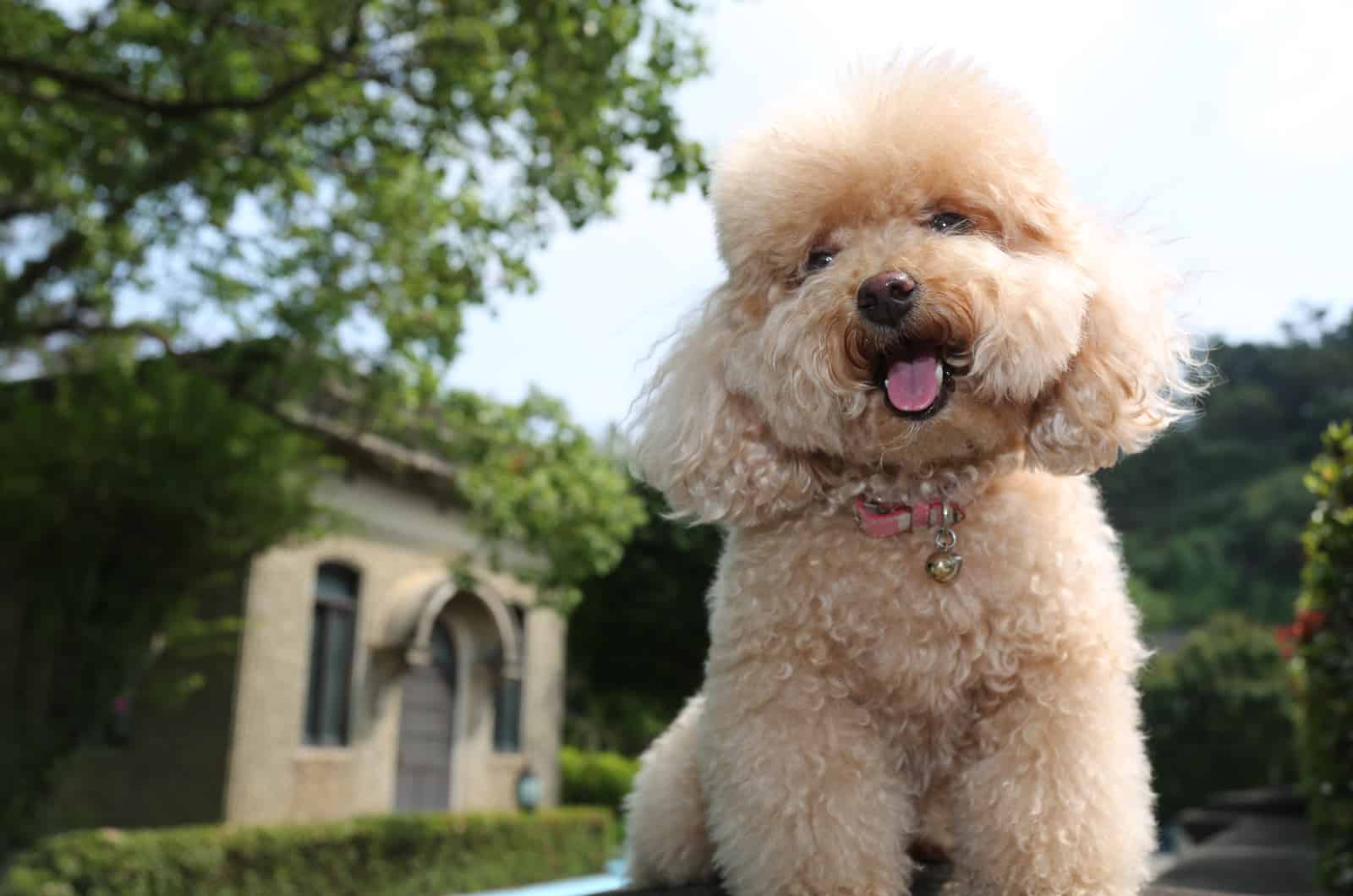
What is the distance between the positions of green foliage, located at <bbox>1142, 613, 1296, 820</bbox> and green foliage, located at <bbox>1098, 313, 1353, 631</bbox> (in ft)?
45.7

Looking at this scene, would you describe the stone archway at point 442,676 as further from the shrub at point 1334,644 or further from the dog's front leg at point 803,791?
the dog's front leg at point 803,791

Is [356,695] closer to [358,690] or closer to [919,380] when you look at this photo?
[358,690]

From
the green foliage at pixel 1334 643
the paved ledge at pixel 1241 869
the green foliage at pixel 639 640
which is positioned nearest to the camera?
the paved ledge at pixel 1241 869

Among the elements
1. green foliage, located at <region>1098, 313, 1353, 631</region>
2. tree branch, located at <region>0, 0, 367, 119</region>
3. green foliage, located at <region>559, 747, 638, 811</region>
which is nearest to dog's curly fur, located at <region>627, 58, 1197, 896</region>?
tree branch, located at <region>0, 0, 367, 119</region>

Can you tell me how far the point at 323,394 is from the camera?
12562 millimetres

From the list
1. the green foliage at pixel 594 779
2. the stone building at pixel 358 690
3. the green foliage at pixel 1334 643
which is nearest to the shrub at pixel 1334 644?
the green foliage at pixel 1334 643

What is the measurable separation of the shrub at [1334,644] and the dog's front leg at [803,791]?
2.83 metres

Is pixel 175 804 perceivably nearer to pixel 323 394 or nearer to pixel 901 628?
pixel 323 394

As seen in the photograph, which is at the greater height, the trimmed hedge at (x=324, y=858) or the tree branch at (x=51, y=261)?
the tree branch at (x=51, y=261)

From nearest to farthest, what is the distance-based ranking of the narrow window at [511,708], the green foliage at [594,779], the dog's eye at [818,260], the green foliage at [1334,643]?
the dog's eye at [818,260] → the green foliage at [1334,643] → the narrow window at [511,708] → the green foliage at [594,779]

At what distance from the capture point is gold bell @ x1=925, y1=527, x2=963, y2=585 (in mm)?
1907

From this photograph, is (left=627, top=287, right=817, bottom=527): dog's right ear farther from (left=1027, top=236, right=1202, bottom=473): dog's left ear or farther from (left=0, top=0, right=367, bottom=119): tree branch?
(left=0, top=0, right=367, bottom=119): tree branch

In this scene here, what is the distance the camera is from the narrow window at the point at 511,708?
17.3 metres

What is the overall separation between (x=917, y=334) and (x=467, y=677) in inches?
609
